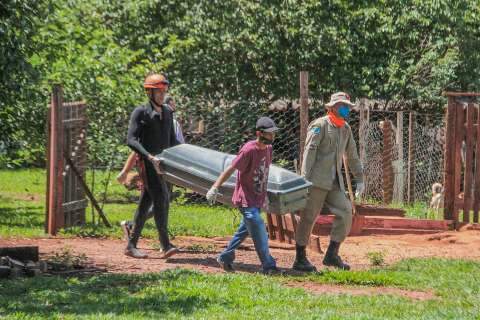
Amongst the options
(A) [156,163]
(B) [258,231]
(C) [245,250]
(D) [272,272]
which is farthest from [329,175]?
(C) [245,250]

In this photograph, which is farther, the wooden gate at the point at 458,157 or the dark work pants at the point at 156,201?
the wooden gate at the point at 458,157

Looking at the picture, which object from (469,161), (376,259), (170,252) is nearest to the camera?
(170,252)

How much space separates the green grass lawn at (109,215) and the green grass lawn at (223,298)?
3727 mm

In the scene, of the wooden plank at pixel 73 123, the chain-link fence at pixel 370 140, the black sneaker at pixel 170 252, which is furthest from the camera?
the chain-link fence at pixel 370 140

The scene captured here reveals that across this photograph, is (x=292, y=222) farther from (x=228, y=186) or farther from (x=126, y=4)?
(x=126, y=4)


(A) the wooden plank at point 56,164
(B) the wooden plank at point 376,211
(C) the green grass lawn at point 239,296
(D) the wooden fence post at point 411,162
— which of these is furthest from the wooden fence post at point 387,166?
(C) the green grass lawn at point 239,296

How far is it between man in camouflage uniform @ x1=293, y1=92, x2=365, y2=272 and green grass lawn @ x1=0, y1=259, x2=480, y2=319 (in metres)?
0.68

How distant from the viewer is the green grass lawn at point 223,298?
27.2ft

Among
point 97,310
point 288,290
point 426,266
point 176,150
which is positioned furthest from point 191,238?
point 97,310

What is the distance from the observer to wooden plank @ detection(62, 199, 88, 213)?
13.7m

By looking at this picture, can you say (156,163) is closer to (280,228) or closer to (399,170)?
(280,228)

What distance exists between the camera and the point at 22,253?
10578mm

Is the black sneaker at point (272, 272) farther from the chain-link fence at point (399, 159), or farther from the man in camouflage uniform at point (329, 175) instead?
the chain-link fence at point (399, 159)

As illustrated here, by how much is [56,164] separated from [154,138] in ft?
8.12
